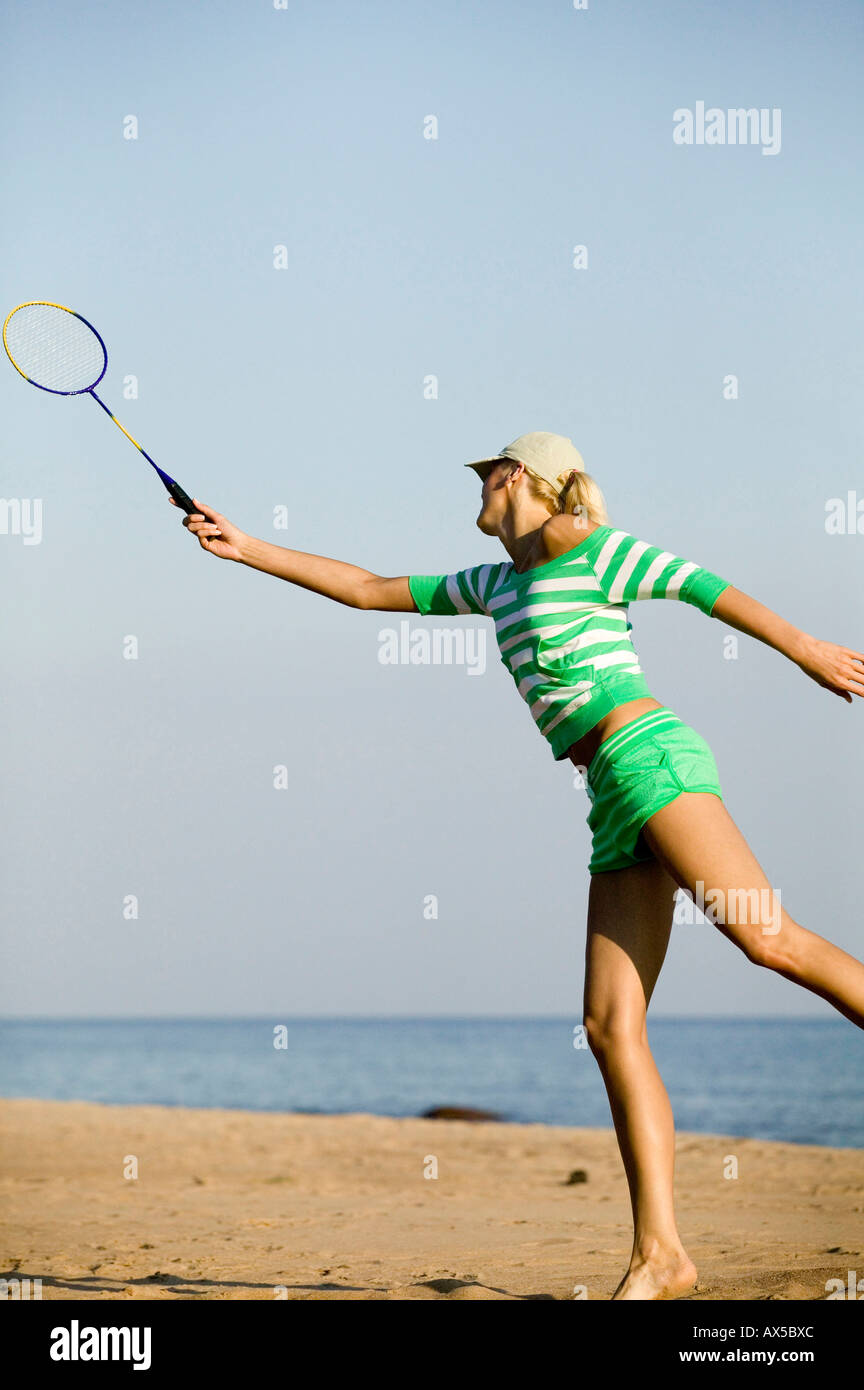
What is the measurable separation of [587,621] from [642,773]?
430mm

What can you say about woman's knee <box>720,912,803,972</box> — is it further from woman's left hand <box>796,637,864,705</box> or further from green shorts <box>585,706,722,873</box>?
woman's left hand <box>796,637,864,705</box>

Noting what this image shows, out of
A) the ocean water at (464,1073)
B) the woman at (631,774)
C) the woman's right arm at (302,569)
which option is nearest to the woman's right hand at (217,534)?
the woman's right arm at (302,569)

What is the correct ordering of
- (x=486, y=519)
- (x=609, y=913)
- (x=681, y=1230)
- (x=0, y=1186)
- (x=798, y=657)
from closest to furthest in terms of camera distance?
(x=798, y=657) < (x=609, y=913) < (x=486, y=519) < (x=681, y=1230) < (x=0, y=1186)

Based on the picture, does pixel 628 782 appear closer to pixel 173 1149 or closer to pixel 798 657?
pixel 798 657

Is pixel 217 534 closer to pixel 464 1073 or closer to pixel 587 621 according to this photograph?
pixel 587 621

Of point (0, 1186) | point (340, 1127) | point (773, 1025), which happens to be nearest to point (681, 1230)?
point (0, 1186)

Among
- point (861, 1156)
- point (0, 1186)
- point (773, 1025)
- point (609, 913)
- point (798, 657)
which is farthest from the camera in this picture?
point (773, 1025)

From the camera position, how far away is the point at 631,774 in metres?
3.36

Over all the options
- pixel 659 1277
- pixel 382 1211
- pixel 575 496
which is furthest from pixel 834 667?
pixel 382 1211

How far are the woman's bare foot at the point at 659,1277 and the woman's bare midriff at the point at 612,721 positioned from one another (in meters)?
1.25

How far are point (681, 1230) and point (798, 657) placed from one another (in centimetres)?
349
